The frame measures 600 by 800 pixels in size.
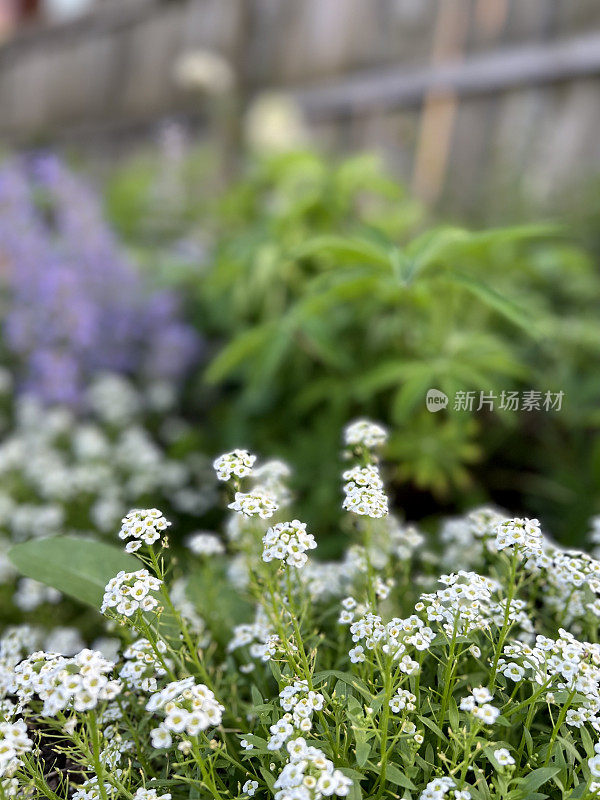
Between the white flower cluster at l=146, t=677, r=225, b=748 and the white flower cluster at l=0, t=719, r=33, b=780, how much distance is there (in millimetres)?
148

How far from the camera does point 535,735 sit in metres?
0.91

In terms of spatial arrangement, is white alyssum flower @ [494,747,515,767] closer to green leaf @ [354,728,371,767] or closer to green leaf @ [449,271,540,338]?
green leaf @ [354,728,371,767]

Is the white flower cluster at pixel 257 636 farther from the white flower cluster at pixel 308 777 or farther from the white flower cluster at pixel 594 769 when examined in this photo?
the white flower cluster at pixel 594 769

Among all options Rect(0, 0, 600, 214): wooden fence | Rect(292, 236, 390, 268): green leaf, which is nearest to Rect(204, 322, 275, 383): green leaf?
Rect(292, 236, 390, 268): green leaf

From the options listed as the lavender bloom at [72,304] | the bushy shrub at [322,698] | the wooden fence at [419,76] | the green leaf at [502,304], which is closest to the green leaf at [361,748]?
the bushy shrub at [322,698]

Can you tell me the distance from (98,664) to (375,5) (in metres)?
3.97

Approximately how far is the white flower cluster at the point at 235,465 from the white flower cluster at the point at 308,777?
0.99ft

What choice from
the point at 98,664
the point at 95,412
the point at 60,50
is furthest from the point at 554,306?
the point at 60,50

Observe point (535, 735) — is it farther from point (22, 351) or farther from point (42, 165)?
point (42, 165)

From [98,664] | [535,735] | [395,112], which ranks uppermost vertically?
[395,112]

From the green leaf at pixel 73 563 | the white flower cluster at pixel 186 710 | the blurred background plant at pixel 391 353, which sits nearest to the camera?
the white flower cluster at pixel 186 710

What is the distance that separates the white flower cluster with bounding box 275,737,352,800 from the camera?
0.66 meters

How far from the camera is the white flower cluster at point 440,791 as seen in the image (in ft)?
2.33

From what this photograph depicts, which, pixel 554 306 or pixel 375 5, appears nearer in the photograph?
pixel 554 306
